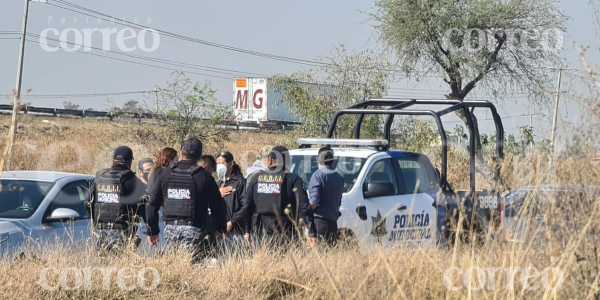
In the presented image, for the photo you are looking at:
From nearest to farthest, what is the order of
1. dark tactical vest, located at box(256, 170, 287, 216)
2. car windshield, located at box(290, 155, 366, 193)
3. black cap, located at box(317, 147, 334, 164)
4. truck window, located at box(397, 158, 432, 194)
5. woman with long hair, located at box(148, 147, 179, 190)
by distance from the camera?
1. woman with long hair, located at box(148, 147, 179, 190)
2. dark tactical vest, located at box(256, 170, 287, 216)
3. black cap, located at box(317, 147, 334, 164)
4. car windshield, located at box(290, 155, 366, 193)
5. truck window, located at box(397, 158, 432, 194)

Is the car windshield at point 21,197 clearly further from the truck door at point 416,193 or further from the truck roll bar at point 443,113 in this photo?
the truck roll bar at point 443,113

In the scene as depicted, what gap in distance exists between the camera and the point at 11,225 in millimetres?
8445

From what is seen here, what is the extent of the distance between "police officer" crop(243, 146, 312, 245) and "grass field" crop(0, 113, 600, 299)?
38.9 inches

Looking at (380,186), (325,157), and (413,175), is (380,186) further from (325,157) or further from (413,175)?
(413,175)

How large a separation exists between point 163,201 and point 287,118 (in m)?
43.3

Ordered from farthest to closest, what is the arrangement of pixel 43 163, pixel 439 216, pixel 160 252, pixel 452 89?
pixel 452 89 < pixel 43 163 < pixel 439 216 < pixel 160 252

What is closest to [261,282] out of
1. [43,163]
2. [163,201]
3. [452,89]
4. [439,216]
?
[163,201]

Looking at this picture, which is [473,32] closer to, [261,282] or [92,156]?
[92,156]

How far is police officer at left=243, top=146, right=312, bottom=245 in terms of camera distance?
8.73 meters

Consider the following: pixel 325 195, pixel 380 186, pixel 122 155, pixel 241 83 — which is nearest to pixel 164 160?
pixel 122 155

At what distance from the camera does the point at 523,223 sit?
5820 millimetres

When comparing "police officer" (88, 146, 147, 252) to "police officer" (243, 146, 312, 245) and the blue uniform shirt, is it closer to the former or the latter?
"police officer" (243, 146, 312, 245)

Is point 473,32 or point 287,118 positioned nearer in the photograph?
point 473,32

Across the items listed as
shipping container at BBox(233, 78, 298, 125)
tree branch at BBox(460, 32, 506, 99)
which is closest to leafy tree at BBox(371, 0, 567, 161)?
tree branch at BBox(460, 32, 506, 99)
